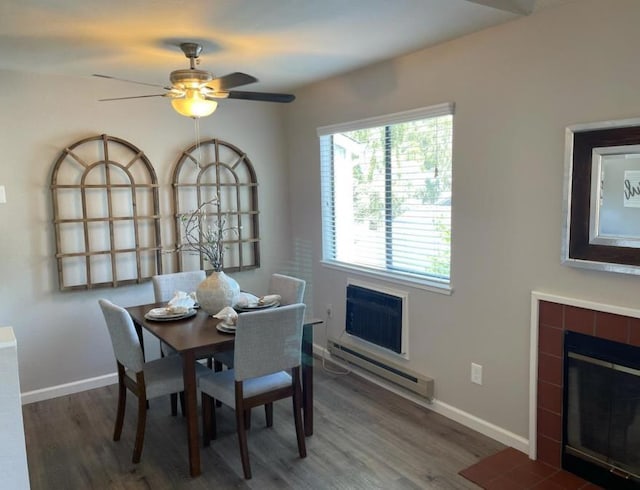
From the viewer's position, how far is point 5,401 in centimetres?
158

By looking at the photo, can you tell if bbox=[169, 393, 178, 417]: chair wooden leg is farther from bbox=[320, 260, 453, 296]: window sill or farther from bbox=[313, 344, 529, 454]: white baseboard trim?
bbox=[320, 260, 453, 296]: window sill

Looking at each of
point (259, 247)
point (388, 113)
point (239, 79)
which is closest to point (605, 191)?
point (388, 113)

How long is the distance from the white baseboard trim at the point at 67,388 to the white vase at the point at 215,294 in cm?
147

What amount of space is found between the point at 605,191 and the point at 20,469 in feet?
8.43

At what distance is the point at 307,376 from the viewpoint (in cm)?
304

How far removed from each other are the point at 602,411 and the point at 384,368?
1.53 meters

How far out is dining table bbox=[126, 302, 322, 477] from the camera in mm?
2559

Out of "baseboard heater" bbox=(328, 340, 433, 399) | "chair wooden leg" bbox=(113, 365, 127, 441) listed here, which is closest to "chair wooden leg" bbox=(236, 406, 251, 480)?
"chair wooden leg" bbox=(113, 365, 127, 441)

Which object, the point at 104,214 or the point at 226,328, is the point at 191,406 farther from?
the point at 104,214

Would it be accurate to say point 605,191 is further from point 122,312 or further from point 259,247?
point 259,247

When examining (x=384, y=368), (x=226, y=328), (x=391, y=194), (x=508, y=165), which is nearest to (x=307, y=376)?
(x=226, y=328)

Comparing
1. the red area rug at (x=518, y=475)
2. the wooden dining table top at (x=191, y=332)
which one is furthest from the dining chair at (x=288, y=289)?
the red area rug at (x=518, y=475)

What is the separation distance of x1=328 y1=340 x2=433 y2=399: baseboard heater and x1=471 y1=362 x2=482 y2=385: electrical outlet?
34 cm

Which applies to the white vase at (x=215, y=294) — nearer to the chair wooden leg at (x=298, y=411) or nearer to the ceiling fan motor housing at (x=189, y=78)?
the chair wooden leg at (x=298, y=411)
